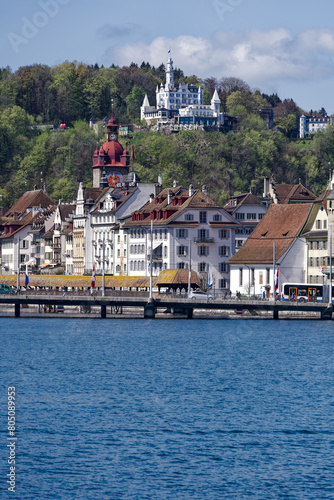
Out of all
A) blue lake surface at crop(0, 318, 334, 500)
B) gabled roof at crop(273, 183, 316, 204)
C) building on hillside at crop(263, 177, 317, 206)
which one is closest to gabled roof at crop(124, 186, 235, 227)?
building on hillside at crop(263, 177, 317, 206)

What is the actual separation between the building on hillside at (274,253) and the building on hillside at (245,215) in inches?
650

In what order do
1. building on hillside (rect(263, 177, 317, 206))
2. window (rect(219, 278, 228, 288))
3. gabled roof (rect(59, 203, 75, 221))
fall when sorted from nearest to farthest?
window (rect(219, 278, 228, 288)) < building on hillside (rect(263, 177, 317, 206)) < gabled roof (rect(59, 203, 75, 221))

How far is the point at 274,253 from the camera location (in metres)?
116

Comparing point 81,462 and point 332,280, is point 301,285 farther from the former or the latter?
point 81,462

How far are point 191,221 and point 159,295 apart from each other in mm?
22764

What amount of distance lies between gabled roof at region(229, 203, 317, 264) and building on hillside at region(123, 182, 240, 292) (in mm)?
5728

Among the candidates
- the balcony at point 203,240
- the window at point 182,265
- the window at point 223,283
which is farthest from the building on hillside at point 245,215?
the window at point 182,265

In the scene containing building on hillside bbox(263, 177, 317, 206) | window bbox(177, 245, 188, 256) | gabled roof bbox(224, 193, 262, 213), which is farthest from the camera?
building on hillside bbox(263, 177, 317, 206)

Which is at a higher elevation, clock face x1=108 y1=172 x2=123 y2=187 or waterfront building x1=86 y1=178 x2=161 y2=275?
clock face x1=108 y1=172 x2=123 y2=187

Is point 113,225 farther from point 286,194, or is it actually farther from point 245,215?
point 286,194

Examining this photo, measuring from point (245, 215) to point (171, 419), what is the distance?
99.1 m

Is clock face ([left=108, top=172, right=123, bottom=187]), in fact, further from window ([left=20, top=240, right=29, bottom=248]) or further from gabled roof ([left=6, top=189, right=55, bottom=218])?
window ([left=20, top=240, right=29, bottom=248])

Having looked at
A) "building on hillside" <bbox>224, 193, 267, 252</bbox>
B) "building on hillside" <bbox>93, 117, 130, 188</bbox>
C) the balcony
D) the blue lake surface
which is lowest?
the blue lake surface

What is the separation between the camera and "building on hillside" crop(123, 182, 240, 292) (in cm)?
13275
